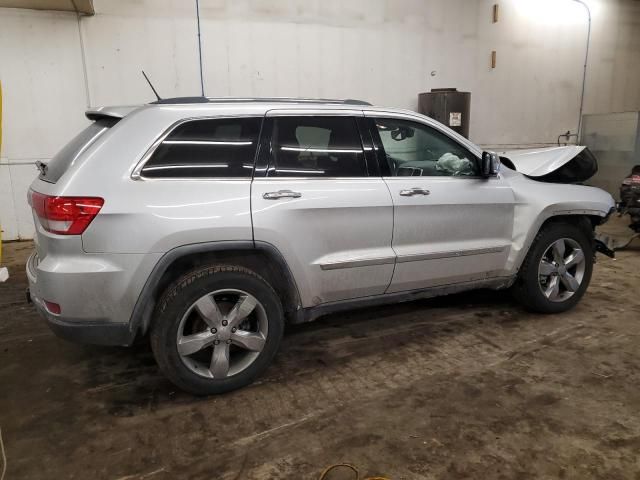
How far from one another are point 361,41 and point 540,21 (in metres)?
4.11

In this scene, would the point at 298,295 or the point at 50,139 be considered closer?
the point at 298,295

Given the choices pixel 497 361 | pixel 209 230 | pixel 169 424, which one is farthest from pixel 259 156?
pixel 497 361

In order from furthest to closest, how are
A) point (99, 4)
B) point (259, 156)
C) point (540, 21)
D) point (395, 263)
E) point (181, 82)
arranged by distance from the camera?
point (540, 21) → point (181, 82) → point (99, 4) → point (395, 263) → point (259, 156)

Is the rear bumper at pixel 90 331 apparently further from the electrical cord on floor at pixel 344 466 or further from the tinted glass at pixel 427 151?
the tinted glass at pixel 427 151

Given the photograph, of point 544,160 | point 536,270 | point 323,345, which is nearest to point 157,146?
point 323,345

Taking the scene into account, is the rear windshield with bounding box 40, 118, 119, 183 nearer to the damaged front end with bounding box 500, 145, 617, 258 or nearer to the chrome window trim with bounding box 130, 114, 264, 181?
the chrome window trim with bounding box 130, 114, 264, 181

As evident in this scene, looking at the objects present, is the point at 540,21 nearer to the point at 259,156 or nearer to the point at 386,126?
the point at 386,126

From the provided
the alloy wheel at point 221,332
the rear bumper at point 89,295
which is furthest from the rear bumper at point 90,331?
the alloy wheel at point 221,332

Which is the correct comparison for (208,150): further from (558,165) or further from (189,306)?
(558,165)

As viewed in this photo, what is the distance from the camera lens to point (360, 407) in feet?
8.82

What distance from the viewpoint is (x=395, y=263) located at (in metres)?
3.20

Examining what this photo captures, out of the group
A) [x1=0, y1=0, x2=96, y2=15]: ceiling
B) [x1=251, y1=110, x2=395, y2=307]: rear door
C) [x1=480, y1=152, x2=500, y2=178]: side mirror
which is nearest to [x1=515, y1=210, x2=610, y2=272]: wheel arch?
[x1=480, y1=152, x2=500, y2=178]: side mirror

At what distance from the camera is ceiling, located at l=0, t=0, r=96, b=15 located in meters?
5.77

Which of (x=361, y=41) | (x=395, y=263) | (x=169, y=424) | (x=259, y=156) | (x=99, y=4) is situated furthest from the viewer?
(x=361, y=41)
